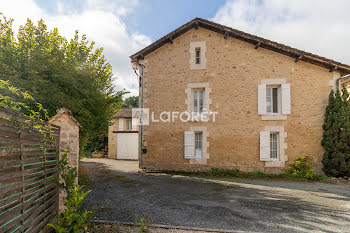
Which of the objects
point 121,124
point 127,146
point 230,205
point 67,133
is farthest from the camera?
point 121,124

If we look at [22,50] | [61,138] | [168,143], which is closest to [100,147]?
[168,143]

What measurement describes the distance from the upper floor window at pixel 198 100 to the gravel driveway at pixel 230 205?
4029 mm

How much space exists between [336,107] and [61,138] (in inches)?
398

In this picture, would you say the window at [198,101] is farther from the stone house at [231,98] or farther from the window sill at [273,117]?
the window sill at [273,117]

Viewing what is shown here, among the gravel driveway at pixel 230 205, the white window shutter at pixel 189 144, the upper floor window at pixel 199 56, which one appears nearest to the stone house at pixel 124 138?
the white window shutter at pixel 189 144

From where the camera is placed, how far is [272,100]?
9344mm

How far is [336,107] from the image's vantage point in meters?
8.19

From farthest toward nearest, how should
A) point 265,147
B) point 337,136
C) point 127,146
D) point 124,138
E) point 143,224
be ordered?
point 124,138, point 127,146, point 265,147, point 337,136, point 143,224

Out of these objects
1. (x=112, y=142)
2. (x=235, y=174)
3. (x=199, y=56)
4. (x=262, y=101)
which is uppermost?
(x=199, y=56)

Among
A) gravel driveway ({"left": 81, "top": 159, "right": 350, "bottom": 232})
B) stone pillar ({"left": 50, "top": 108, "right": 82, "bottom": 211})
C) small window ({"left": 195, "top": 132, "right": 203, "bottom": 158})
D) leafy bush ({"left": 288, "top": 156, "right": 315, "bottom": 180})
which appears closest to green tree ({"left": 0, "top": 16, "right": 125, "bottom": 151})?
stone pillar ({"left": 50, "top": 108, "right": 82, "bottom": 211})

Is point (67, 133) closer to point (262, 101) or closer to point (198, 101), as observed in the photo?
point (198, 101)

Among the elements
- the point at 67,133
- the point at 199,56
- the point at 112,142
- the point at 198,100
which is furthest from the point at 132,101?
the point at 67,133

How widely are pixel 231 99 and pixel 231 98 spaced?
0.05 metres

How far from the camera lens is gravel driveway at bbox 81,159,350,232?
3.68 meters
